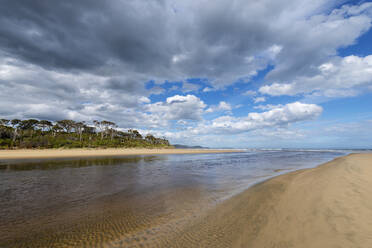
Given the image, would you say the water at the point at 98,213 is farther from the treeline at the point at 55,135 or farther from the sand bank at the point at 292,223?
the treeline at the point at 55,135

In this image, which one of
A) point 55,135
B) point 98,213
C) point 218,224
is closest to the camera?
point 218,224

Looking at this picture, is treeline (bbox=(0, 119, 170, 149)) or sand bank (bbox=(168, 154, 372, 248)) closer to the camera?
sand bank (bbox=(168, 154, 372, 248))

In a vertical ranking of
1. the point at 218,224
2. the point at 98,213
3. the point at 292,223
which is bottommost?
the point at 98,213

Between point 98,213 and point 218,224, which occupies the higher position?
point 218,224

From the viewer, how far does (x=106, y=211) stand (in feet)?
22.5

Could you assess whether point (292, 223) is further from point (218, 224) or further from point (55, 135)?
point (55, 135)

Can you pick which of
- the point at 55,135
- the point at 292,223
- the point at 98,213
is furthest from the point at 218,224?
the point at 55,135

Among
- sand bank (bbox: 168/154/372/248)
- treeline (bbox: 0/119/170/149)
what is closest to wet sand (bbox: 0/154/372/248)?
sand bank (bbox: 168/154/372/248)

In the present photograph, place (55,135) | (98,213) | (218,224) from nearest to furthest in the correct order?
(218,224) < (98,213) < (55,135)

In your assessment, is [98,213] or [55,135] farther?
[55,135]

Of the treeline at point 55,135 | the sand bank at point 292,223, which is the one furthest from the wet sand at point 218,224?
the treeline at point 55,135

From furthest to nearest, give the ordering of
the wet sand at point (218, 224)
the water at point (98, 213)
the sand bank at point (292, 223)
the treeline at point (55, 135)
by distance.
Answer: the treeline at point (55, 135) → the water at point (98, 213) → the wet sand at point (218, 224) → the sand bank at point (292, 223)

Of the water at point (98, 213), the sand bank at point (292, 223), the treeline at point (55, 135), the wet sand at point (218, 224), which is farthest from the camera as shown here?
the treeline at point (55, 135)

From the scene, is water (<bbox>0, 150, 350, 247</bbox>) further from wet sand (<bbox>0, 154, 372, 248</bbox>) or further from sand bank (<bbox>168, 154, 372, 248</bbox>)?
sand bank (<bbox>168, 154, 372, 248</bbox>)
